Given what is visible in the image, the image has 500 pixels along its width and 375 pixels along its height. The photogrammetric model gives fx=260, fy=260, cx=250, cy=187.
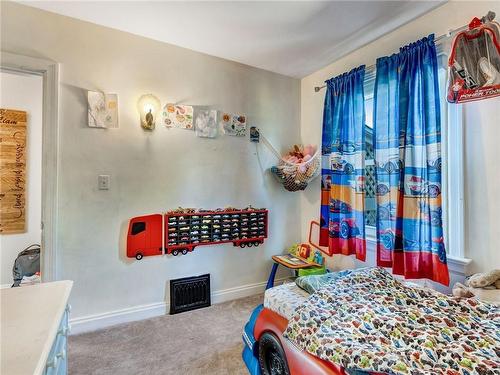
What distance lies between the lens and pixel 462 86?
59.4 inches

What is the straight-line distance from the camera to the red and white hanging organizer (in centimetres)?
141

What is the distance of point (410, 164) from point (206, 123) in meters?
1.72

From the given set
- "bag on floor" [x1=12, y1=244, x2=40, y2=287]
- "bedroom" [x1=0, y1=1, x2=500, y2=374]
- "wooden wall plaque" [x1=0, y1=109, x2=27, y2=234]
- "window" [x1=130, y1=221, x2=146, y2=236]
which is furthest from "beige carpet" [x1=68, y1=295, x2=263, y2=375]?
"wooden wall plaque" [x1=0, y1=109, x2=27, y2=234]

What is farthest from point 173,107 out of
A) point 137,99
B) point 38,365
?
point 38,365

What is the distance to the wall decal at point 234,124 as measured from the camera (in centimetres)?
258

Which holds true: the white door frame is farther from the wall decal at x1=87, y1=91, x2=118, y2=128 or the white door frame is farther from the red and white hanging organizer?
the red and white hanging organizer

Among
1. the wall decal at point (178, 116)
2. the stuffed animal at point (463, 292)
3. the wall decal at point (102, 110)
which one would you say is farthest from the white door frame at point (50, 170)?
the stuffed animal at point (463, 292)

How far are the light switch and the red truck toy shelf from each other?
1.12 ft

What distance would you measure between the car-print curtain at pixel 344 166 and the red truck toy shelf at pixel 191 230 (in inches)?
27.9

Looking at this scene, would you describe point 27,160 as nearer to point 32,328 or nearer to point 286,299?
point 32,328

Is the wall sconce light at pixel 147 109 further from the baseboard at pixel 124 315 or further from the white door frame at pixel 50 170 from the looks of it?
the baseboard at pixel 124 315

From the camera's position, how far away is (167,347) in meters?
1.83

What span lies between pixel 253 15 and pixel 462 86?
144cm

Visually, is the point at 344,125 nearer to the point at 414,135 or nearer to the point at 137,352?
the point at 414,135
